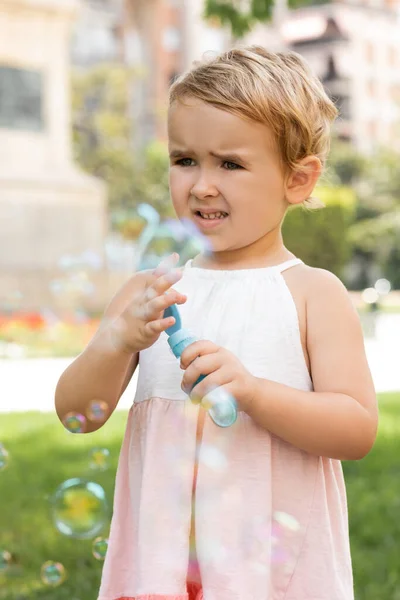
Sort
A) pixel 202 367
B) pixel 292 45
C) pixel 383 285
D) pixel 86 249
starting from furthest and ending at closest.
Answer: pixel 292 45 → pixel 383 285 → pixel 86 249 → pixel 202 367

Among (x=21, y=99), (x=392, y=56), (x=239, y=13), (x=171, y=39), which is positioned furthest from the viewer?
(x=392, y=56)

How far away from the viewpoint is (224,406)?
165cm

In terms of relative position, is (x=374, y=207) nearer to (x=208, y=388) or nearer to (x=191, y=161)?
(x=191, y=161)

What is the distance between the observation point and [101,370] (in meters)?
1.84

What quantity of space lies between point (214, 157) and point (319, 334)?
0.34 m

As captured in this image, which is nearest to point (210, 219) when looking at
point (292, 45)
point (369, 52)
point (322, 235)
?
point (322, 235)

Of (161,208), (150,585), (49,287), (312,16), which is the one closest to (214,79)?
(150,585)

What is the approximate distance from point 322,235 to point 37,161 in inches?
294

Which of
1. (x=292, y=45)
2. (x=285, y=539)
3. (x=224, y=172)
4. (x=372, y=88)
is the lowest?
(x=372, y=88)

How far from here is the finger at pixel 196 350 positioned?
5.40 feet

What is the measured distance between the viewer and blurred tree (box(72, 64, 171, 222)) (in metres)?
31.8

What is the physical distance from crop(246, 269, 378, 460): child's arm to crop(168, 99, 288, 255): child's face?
0.15m

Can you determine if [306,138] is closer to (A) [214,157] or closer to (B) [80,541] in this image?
(A) [214,157]

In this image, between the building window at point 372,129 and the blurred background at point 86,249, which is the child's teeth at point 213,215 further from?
the building window at point 372,129
